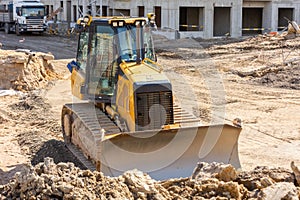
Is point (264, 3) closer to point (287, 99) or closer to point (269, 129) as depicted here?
point (287, 99)

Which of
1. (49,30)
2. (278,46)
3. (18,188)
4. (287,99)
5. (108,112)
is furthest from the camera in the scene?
(49,30)

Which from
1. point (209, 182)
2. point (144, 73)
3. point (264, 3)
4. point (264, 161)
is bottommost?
point (264, 161)

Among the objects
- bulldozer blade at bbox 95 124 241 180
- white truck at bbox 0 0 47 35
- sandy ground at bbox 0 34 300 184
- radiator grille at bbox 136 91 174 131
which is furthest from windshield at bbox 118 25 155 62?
white truck at bbox 0 0 47 35

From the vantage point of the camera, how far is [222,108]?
1512cm

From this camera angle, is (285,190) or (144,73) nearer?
(285,190)

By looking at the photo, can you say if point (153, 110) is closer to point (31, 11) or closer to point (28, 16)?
point (28, 16)

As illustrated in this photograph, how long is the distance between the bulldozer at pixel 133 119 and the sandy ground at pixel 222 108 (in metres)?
1.47

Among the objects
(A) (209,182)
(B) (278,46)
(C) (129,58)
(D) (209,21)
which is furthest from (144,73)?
(D) (209,21)

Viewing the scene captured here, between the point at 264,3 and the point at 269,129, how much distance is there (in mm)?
23035

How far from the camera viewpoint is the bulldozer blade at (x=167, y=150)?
27.0 feet

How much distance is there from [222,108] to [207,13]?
1802 cm

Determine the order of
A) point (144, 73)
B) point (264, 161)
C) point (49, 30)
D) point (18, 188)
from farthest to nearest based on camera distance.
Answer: point (49, 30) < point (264, 161) < point (144, 73) < point (18, 188)

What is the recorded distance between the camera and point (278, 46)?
24641 mm

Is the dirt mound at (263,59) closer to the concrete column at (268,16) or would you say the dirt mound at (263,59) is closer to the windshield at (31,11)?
the concrete column at (268,16)
